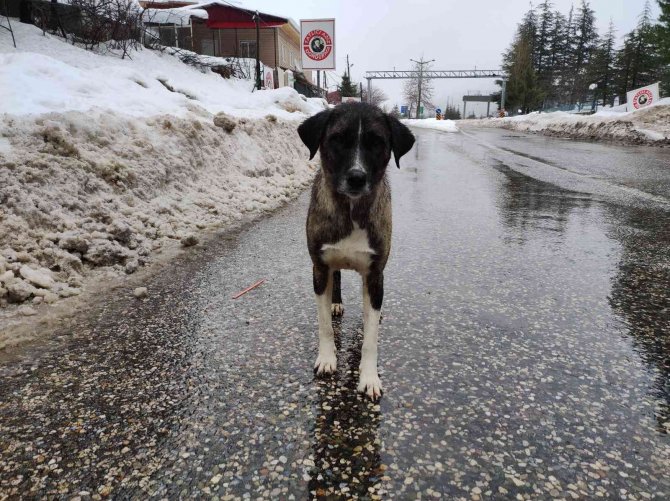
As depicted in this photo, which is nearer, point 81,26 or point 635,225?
point 635,225

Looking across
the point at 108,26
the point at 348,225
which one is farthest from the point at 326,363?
the point at 108,26

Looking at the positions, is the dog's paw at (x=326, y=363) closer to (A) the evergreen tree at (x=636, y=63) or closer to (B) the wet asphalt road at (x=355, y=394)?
(B) the wet asphalt road at (x=355, y=394)

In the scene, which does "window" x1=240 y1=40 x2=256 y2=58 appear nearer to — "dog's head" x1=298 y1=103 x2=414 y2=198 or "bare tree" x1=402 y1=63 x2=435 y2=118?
"dog's head" x1=298 y1=103 x2=414 y2=198

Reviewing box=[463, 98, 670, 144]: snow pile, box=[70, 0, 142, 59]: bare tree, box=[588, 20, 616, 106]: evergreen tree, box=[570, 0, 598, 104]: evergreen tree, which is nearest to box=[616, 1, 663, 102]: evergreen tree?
box=[588, 20, 616, 106]: evergreen tree

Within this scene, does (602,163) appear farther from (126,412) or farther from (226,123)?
(126,412)

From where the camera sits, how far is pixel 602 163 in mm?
13906

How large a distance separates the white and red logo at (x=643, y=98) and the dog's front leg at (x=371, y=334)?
106 feet

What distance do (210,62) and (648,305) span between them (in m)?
22.9

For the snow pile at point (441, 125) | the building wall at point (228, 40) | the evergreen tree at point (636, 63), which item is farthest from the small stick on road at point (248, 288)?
the evergreen tree at point (636, 63)

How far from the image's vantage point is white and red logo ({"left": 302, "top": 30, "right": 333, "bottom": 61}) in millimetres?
26000

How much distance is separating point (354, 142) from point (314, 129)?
356 mm

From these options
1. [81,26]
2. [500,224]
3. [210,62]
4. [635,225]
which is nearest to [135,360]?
[500,224]

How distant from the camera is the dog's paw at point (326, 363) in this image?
286 centimetres

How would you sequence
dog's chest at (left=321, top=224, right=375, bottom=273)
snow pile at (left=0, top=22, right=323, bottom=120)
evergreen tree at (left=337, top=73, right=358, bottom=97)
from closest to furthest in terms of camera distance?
dog's chest at (left=321, top=224, right=375, bottom=273) → snow pile at (left=0, top=22, right=323, bottom=120) → evergreen tree at (left=337, top=73, right=358, bottom=97)
